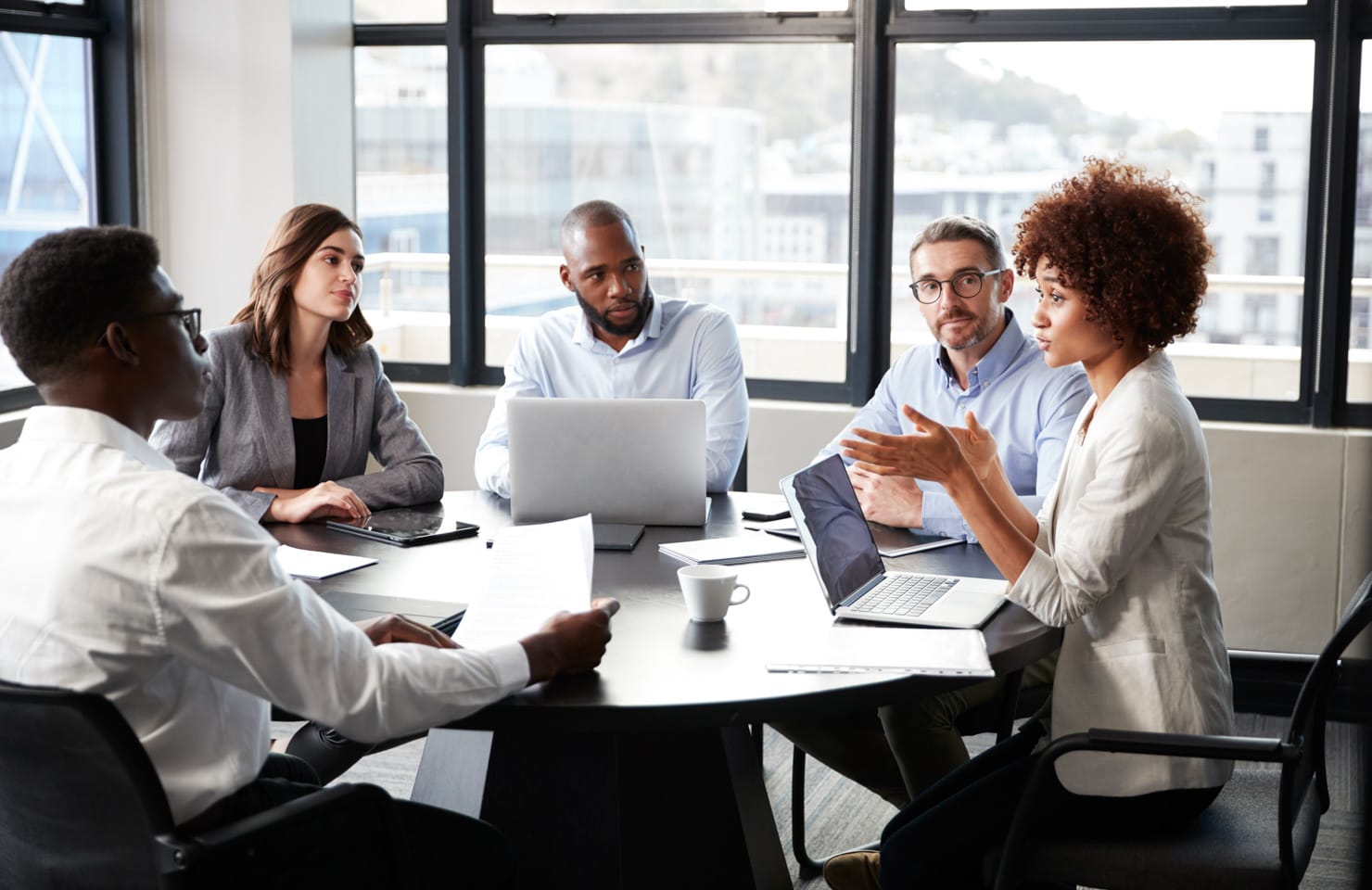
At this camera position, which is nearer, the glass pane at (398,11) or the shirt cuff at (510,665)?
the shirt cuff at (510,665)

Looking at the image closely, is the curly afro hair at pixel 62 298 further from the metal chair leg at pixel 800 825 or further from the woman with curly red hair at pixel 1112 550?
the metal chair leg at pixel 800 825

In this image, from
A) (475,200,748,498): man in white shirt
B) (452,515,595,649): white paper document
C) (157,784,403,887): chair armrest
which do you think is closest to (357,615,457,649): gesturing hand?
(452,515,595,649): white paper document

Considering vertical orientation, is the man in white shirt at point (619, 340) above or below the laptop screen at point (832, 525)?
above

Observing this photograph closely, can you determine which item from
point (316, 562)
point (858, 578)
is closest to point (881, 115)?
point (858, 578)

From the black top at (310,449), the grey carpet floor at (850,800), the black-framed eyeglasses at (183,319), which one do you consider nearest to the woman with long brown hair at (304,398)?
the black top at (310,449)

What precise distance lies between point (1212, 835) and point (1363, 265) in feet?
8.61

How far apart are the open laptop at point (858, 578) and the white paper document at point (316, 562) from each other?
728mm

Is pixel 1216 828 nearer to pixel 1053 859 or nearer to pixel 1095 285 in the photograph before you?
pixel 1053 859

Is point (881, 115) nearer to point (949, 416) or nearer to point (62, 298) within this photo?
point (949, 416)

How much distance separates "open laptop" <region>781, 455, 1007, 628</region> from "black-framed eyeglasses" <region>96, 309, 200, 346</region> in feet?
3.10

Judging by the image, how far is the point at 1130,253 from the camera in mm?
1998

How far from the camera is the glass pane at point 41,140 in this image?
4.15 m

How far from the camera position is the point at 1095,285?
2012mm

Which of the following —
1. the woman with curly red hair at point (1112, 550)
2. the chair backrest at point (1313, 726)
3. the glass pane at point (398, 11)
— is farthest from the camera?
the glass pane at point (398, 11)
